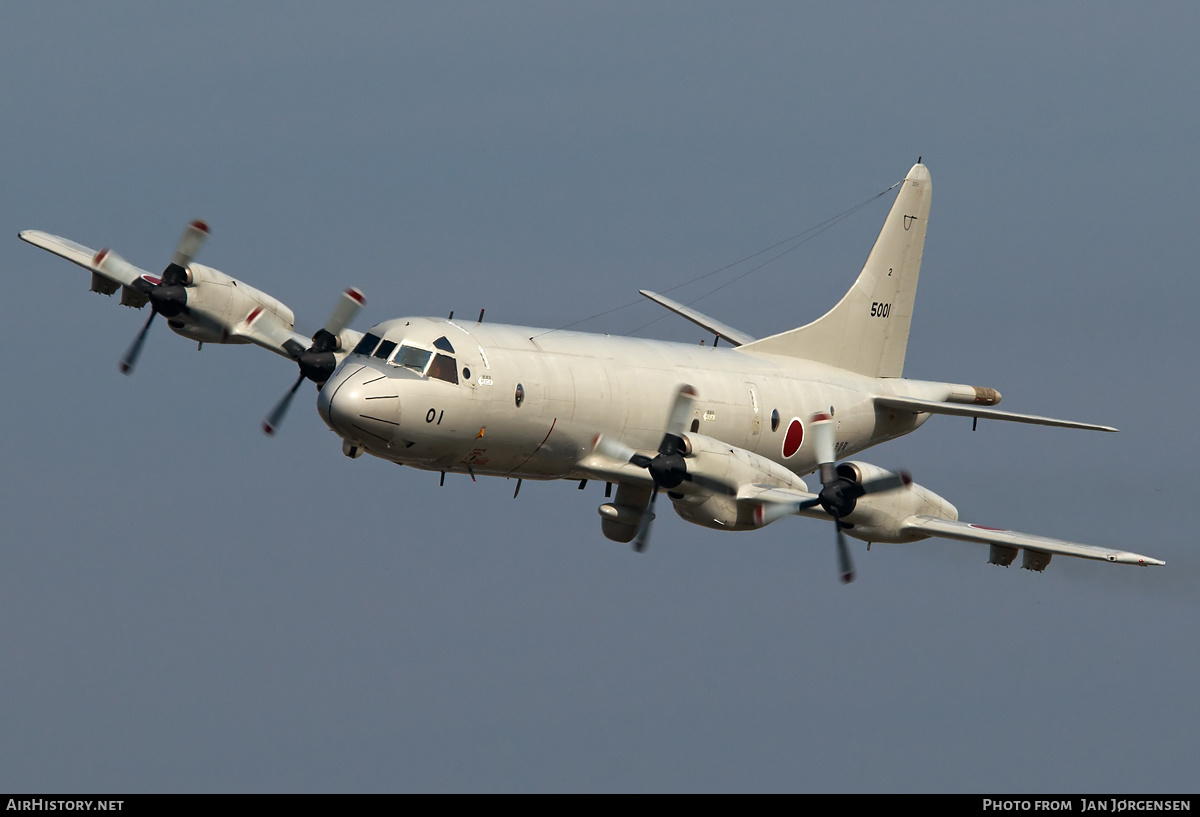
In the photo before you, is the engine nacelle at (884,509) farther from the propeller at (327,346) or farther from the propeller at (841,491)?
the propeller at (327,346)

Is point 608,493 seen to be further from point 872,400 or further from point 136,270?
point 136,270

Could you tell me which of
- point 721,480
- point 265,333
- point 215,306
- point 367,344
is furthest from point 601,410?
point 215,306

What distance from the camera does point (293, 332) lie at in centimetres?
3584

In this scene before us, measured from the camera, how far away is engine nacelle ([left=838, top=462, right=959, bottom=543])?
103 feet

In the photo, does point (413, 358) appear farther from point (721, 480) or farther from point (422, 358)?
point (721, 480)

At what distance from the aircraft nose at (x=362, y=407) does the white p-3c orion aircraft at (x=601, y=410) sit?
2cm

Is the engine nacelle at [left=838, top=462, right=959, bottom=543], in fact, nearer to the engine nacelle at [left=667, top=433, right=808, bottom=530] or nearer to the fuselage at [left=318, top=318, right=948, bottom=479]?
the engine nacelle at [left=667, top=433, right=808, bottom=530]

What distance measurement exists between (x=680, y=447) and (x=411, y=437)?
5.16 meters

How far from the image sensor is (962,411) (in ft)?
125

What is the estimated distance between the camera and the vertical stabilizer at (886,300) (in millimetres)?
40656

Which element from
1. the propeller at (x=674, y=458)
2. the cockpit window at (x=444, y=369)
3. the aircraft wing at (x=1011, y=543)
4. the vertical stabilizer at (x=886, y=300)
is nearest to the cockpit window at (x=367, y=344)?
the cockpit window at (x=444, y=369)

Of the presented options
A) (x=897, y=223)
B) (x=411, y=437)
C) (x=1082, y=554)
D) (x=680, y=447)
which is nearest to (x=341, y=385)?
(x=411, y=437)

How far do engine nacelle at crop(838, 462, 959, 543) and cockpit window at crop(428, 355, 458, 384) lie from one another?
7453mm

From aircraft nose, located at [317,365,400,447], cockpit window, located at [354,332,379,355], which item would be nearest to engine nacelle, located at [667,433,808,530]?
aircraft nose, located at [317,365,400,447]
